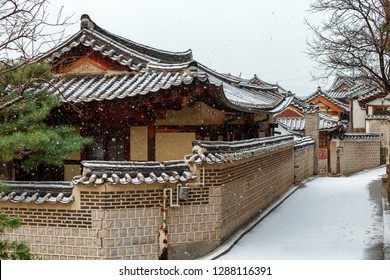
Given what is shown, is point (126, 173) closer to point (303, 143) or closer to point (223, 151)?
point (223, 151)

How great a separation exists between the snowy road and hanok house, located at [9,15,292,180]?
7.78 feet

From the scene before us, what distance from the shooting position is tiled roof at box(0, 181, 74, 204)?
859 cm

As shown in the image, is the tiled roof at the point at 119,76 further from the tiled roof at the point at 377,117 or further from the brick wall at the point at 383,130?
the tiled roof at the point at 377,117

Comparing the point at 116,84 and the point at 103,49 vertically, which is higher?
the point at 103,49

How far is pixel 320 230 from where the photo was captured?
37.7 ft

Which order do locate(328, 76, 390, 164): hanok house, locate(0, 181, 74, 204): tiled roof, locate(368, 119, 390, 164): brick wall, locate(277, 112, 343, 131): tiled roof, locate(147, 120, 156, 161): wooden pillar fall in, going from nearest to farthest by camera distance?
locate(0, 181, 74, 204): tiled roof → locate(147, 120, 156, 161): wooden pillar → locate(277, 112, 343, 131): tiled roof → locate(368, 119, 390, 164): brick wall → locate(328, 76, 390, 164): hanok house

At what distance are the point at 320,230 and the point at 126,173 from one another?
4.95 m

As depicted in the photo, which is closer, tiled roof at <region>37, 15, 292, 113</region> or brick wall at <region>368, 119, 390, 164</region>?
tiled roof at <region>37, 15, 292, 113</region>

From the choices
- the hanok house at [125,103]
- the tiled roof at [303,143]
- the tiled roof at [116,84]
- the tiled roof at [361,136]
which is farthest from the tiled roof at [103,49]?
the tiled roof at [361,136]

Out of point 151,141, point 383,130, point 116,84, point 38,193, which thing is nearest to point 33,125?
point 38,193

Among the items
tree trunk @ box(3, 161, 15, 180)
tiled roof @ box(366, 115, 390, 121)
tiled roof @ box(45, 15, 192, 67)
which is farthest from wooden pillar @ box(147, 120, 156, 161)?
tiled roof @ box(366, 115, 390, 121)

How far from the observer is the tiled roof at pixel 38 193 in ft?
28.2

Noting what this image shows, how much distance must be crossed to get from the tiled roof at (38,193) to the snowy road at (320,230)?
258 cm

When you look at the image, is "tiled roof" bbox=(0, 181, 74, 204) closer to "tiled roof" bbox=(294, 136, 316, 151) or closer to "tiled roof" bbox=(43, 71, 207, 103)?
"tiled roof" bbox=(43, 71, 207, 103)
